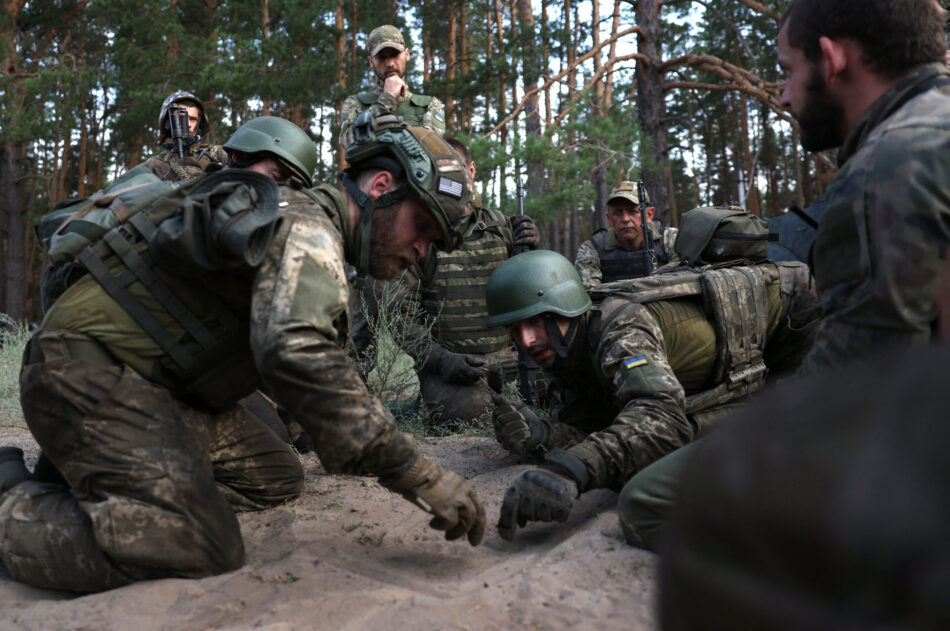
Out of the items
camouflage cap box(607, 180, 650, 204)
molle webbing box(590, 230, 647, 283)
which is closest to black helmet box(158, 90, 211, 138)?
camouflage cap box(607, 180, 650, 204)

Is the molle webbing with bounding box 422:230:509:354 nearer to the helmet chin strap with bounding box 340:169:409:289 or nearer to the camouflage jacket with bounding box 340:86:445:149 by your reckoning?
the camouflage jacket with bounding box 340:86:445:149

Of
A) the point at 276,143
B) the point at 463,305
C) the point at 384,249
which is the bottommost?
the point at 463,305

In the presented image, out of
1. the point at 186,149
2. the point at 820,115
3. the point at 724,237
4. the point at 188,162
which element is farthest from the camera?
the point at 186,149

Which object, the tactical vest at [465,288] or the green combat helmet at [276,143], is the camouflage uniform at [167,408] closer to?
the green combat helmet at [276,143]

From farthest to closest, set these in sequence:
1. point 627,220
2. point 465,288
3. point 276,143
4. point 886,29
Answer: point 627,220 < point 465,288 < point 276,143 < point 886,29

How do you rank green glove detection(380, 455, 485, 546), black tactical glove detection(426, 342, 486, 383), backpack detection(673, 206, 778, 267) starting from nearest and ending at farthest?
green glove detection(380, 455, 485, 546) < backpack detection(673, 206, 778, 267) < black tactical glove detection(426, 342, 486, 383)

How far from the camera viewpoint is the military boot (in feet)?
10.3

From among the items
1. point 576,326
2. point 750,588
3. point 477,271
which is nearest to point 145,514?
point 576,326

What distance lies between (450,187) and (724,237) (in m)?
2.10

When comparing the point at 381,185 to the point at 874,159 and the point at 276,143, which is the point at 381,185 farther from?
the point at 276,143

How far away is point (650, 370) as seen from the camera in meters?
3.39

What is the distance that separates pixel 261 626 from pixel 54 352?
1352 mm

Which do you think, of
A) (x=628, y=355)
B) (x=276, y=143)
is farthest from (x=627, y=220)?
(x=628, y=355)

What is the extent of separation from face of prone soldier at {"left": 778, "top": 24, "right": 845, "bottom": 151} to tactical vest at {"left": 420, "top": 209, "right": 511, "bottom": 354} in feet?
14.2
